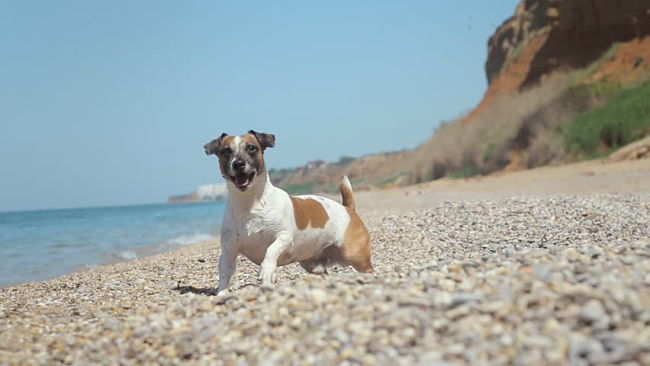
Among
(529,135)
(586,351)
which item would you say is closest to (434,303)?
(586,351)

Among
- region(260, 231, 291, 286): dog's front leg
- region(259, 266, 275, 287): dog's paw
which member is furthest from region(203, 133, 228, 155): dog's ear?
region(259, 266, 275, 287): dog's paw

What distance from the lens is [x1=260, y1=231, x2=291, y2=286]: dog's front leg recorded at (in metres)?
5.18

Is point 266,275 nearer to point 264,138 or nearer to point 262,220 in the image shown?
point 262,220

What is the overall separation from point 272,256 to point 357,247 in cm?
121

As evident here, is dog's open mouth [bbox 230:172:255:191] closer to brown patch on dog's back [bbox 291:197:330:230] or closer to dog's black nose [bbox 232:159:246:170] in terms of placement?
dog's black nose [bbox 232:159:246:170]

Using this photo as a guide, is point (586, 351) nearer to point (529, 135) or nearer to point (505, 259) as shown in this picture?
point (505, 259)

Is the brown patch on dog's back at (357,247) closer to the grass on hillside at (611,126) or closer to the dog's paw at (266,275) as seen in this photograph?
the dog's paw at (266,275)

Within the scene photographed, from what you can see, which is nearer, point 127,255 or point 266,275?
point 266,275

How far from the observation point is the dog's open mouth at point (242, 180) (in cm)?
531

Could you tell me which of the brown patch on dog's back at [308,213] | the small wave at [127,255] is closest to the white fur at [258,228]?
the brown patch on dog's back at [308,213]

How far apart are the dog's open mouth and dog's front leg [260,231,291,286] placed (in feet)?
1.77

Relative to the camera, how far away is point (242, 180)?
211 inches

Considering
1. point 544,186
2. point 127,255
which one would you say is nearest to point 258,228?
point 127,255

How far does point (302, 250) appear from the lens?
585cm
